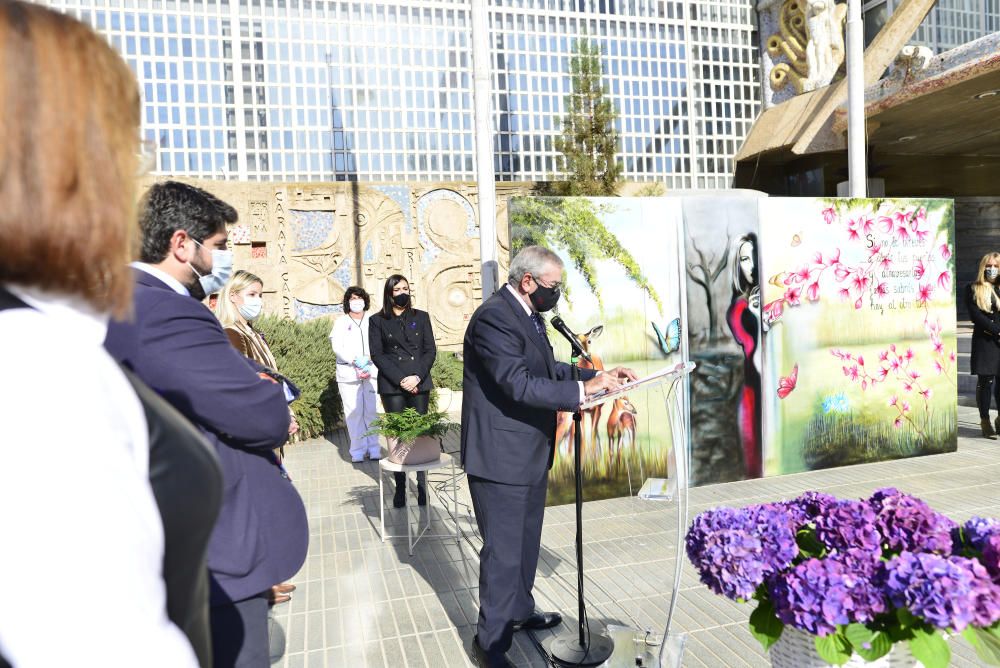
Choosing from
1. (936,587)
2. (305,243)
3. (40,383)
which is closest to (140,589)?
(40,383)

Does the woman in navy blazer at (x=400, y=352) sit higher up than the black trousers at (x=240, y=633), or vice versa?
the woman in navy blazer at (x=400, y=352)

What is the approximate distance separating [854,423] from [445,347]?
21.9 ft

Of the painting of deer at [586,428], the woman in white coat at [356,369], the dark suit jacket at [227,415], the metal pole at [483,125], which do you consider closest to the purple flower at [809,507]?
the dark suit jacket at [227,415]

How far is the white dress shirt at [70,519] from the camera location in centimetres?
53

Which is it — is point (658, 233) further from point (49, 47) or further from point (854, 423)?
point (49, 47)

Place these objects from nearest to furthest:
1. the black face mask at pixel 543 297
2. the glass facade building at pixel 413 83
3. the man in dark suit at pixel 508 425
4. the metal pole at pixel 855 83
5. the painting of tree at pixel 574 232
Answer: the man in dark suit at pixel 508 425 < the black face mask at pixel 543 297 < the painting of tree at pixel 574 232 < the metal pole at pixel 855 83 < the glass facade building at pixel 413 83

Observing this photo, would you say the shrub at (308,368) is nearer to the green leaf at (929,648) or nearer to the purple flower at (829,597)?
the purple flower at (829,597)

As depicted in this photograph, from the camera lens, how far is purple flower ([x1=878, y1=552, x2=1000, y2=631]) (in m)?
1.26

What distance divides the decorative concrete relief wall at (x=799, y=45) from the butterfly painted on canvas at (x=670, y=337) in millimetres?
13666

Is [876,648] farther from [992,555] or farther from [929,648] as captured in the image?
[992,555]

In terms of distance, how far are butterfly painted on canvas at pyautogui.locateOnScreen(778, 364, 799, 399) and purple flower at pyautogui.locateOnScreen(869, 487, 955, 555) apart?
4.59 meters

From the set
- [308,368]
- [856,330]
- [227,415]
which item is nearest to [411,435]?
[227,415]

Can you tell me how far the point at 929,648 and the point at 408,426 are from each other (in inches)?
138

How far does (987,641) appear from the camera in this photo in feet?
4.43
